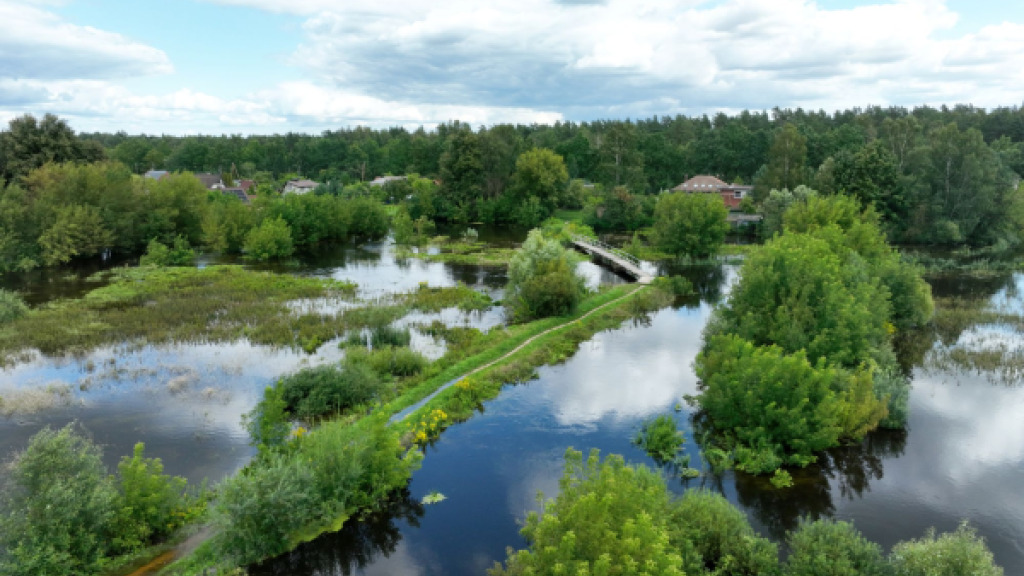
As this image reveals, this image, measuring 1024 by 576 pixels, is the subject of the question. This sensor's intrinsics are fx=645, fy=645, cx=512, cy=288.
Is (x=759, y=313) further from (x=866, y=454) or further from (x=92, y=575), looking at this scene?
(x=92, y=575)

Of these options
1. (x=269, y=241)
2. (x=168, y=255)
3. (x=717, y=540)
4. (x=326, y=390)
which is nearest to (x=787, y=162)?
(x=269, y=241)

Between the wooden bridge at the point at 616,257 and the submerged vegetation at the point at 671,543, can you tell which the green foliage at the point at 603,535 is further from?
the wooden bridge at the point at 616,257

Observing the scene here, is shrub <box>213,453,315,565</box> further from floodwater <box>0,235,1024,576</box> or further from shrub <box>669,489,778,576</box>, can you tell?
shrub <box>669,489,778,576</box>

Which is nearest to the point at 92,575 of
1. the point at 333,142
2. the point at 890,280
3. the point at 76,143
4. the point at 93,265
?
the point at 890,280

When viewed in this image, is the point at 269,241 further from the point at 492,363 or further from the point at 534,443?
the point at 534,443

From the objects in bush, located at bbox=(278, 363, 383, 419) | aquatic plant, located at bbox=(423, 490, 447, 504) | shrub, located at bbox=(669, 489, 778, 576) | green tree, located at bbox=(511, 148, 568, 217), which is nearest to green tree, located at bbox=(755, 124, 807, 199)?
green tree, located at bbox=(511, 148, 568, 217)
